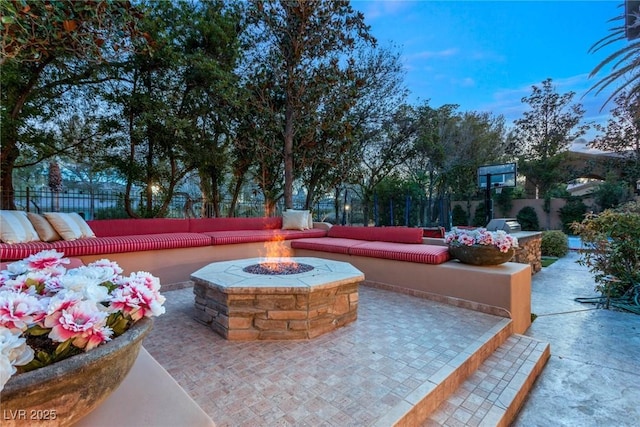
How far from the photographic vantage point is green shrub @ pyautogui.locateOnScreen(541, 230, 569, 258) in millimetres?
7312

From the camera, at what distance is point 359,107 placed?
8633 mm

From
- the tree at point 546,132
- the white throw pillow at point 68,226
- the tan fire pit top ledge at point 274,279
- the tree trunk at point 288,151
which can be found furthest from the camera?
the tree at point 546,132

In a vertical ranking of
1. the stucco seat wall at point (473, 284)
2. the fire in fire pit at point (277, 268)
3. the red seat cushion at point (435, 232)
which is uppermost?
the red seat cushion at point (435, 232)

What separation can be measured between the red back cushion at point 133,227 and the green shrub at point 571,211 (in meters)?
13.5

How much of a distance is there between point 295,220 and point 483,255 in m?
3.51

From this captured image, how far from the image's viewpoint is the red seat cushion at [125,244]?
124 inches

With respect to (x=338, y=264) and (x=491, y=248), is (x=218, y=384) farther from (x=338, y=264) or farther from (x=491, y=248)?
(x=491, y=248)

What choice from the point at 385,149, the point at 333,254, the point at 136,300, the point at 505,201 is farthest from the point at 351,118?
the point at 505,201

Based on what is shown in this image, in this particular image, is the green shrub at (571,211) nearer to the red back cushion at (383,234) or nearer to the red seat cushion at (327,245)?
the red back cushion at (383,234)

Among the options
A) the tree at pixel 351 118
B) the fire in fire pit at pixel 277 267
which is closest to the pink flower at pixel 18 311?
the fire in fire pit at pixel 277 267

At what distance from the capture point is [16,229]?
2.98 meters

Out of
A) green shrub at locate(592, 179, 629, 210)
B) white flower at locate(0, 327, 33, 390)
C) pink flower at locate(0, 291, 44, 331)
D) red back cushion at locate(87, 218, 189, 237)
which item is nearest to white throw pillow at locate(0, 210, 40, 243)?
red back cushion at locate(87, 218, 189, 237)

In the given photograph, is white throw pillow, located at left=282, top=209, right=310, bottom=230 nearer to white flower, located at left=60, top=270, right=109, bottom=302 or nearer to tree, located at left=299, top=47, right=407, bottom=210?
tree, located at left=299, top=47, right=407, bottom=210

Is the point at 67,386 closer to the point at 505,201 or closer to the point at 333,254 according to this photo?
the point at 333,254
